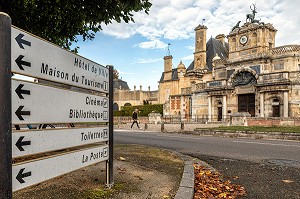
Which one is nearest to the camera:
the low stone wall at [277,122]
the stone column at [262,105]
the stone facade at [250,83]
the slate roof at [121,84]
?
the low stone wall at [277,122]

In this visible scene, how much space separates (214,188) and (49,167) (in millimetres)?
2769

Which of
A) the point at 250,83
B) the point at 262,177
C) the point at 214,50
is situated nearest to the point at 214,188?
the point at 262,177

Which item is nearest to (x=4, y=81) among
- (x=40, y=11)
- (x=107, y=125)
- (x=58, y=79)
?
(x=58, y=79)

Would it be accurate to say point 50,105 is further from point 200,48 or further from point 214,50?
point 214,50

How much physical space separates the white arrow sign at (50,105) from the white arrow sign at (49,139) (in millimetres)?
115

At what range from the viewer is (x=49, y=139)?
8.30 ft

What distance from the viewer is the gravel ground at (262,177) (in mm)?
4062

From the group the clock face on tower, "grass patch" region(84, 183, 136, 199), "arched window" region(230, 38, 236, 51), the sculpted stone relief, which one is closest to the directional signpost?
"grass patch" region(84, 183, 136, 199)

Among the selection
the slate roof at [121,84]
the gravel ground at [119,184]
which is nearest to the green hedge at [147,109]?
the slate roof at [121,84]

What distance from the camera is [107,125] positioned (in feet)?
13.0

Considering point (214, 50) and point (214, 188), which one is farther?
point (214, 50)

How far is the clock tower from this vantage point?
3156 cm

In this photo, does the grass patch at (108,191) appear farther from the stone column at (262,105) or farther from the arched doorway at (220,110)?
the arched doorway at (220,110)

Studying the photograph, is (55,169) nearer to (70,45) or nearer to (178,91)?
(70,45)
